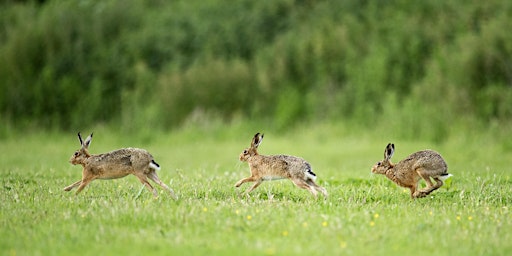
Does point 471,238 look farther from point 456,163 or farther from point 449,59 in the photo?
point 449,59

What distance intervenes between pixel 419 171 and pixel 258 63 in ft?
70.0

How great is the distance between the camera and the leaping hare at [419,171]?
12.4 meters

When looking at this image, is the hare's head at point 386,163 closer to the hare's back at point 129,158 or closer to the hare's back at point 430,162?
the hare's back at point 430,162

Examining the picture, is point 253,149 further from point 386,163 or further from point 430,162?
point 430,162

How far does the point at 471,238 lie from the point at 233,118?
23.6m

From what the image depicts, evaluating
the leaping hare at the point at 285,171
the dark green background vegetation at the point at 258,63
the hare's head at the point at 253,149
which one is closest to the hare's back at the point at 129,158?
the leaping hare at the point at 285,171

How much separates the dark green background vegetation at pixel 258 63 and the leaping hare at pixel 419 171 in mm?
13986

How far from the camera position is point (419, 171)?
12445 mm

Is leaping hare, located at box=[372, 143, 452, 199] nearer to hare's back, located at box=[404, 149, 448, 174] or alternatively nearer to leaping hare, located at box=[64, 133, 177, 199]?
hare's back, located at box=[404, 149, 448, 174]

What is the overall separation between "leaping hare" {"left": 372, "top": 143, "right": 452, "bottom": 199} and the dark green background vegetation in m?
14.0

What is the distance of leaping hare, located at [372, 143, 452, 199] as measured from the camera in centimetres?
1242

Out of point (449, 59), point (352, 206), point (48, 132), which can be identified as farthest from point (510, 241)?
point (48, 132)

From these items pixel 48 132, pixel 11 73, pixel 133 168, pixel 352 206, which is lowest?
pixel 352 206

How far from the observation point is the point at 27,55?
1372 inches
